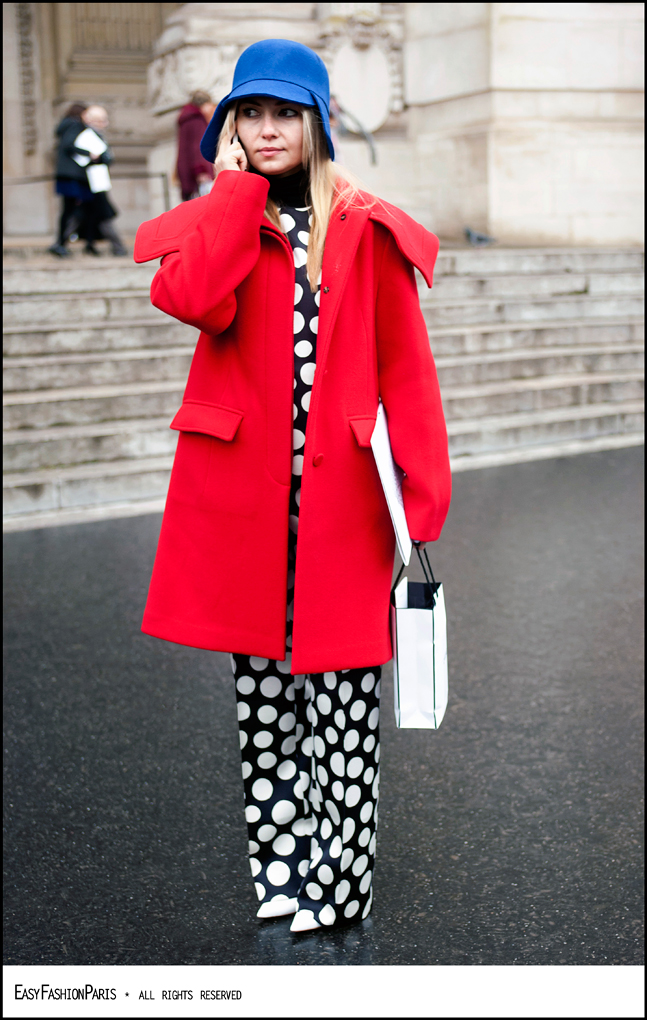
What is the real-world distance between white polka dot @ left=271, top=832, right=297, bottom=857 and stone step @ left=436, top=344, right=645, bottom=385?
657cm

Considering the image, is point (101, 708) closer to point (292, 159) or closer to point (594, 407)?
point (292, 159)

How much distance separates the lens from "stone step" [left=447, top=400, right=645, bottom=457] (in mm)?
8164

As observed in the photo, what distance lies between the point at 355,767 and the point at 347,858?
210 millimetres

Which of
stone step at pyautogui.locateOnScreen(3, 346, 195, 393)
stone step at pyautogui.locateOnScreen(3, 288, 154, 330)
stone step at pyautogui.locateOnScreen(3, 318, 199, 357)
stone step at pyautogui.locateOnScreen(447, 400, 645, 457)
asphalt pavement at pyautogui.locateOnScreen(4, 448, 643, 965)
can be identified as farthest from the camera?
stone step at pyautogui.locateOnScreen(447, 400, 645, 457)

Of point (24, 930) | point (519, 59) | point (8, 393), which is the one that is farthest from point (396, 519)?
point (519, 59)

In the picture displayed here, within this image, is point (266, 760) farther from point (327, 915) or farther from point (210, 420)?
point (210, 420)

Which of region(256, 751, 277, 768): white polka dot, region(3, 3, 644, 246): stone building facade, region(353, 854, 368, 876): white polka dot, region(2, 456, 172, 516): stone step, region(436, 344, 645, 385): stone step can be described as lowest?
region(353, 854, 368, 876): white polka dot

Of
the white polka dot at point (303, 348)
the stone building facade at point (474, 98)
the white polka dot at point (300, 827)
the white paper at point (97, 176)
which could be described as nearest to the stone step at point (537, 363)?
the white paper at point (97, 176)

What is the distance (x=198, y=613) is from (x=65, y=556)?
357 cm

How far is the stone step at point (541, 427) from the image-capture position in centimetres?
816

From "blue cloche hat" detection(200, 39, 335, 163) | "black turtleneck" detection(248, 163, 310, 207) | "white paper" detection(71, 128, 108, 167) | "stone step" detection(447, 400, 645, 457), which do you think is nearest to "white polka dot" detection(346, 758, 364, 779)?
"black turtleneck" detection(248, 163, 310, 207)

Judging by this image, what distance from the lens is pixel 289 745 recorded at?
245 centimetres

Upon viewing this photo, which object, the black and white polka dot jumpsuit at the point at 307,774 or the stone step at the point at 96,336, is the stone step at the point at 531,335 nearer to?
the stone step at the point at 96,336

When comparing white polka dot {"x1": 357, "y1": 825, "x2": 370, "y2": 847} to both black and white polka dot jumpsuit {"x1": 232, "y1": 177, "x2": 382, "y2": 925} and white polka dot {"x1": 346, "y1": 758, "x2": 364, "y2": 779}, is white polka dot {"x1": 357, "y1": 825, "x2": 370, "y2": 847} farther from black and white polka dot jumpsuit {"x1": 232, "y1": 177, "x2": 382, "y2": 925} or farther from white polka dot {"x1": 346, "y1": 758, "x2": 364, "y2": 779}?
→ white polka dot {"x1": 346, "y1": 758, "x2": 364, "y2": 779}
